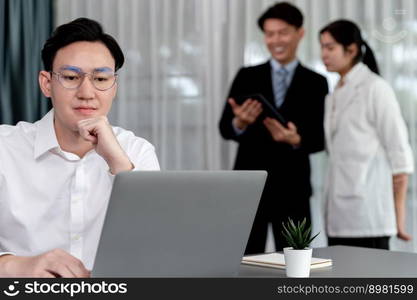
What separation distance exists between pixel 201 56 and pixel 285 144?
3.88 ft

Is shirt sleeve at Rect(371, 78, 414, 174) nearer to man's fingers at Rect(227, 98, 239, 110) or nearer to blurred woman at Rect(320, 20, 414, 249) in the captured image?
blurred woman at Rect(320, 20, 414, 249)

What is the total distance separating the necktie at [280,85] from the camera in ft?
13.2

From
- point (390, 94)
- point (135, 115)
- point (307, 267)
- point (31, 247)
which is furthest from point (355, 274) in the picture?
point (135, 115)

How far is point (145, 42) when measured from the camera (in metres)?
4.93

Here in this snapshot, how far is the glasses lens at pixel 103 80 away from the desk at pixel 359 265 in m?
0.63

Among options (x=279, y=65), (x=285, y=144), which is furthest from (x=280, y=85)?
(x=285, y=144)

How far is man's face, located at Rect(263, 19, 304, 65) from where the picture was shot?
4.04 meters

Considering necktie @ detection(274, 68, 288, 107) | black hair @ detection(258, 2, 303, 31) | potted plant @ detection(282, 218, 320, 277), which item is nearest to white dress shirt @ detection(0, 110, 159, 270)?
potted plant @ detection(282, 218, 320, 277)

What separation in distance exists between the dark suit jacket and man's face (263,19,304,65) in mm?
79

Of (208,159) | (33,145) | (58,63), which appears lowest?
(208,159)

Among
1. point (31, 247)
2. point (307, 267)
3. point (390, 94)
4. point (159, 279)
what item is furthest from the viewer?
point (390, 94)

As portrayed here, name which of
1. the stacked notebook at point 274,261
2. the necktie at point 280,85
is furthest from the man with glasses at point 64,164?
the necktie at point 280,85

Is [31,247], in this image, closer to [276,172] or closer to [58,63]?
[58,63]

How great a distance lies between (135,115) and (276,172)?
1436 millimetres
